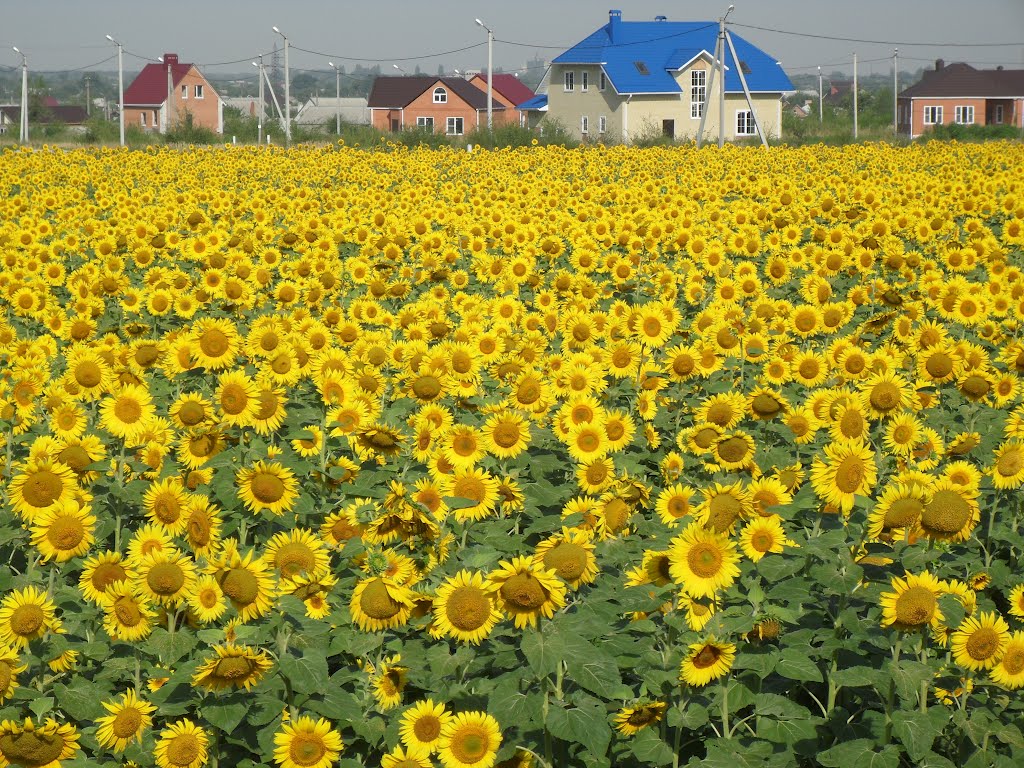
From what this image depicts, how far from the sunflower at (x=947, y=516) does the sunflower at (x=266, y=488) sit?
7.49 feet

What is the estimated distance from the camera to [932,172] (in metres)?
22.5

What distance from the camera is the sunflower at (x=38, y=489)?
164 inches

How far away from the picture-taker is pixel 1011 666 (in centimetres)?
341

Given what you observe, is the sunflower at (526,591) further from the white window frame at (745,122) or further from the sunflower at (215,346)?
the white window frame at (745,122)

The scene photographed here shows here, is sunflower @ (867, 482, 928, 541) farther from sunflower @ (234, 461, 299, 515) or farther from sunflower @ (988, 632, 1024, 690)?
sunflower @ (234, 461, 299, 515)

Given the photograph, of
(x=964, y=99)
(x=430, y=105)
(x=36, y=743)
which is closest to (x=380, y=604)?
(x=36, y=743)

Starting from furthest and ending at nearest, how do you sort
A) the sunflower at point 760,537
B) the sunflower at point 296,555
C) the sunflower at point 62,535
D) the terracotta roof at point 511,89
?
the terracotta roof at point 511,89 < the sunflower at point 62,535 < the sunflower at point 760,537 < the sunflower at point 296,555

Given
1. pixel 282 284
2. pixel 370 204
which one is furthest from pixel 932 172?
pixel 282 284

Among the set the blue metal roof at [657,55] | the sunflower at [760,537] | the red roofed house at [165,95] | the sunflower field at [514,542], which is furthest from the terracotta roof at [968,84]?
the sunflower at [760,537]

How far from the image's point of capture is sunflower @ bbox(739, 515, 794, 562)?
3.87 meters

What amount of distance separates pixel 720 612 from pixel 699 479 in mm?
1946

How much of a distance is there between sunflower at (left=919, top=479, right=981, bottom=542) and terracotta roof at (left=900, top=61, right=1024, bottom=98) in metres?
107

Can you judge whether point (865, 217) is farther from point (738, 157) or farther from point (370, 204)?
point (738, 157)

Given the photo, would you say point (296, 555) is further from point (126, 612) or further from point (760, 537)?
point (760, 537)
